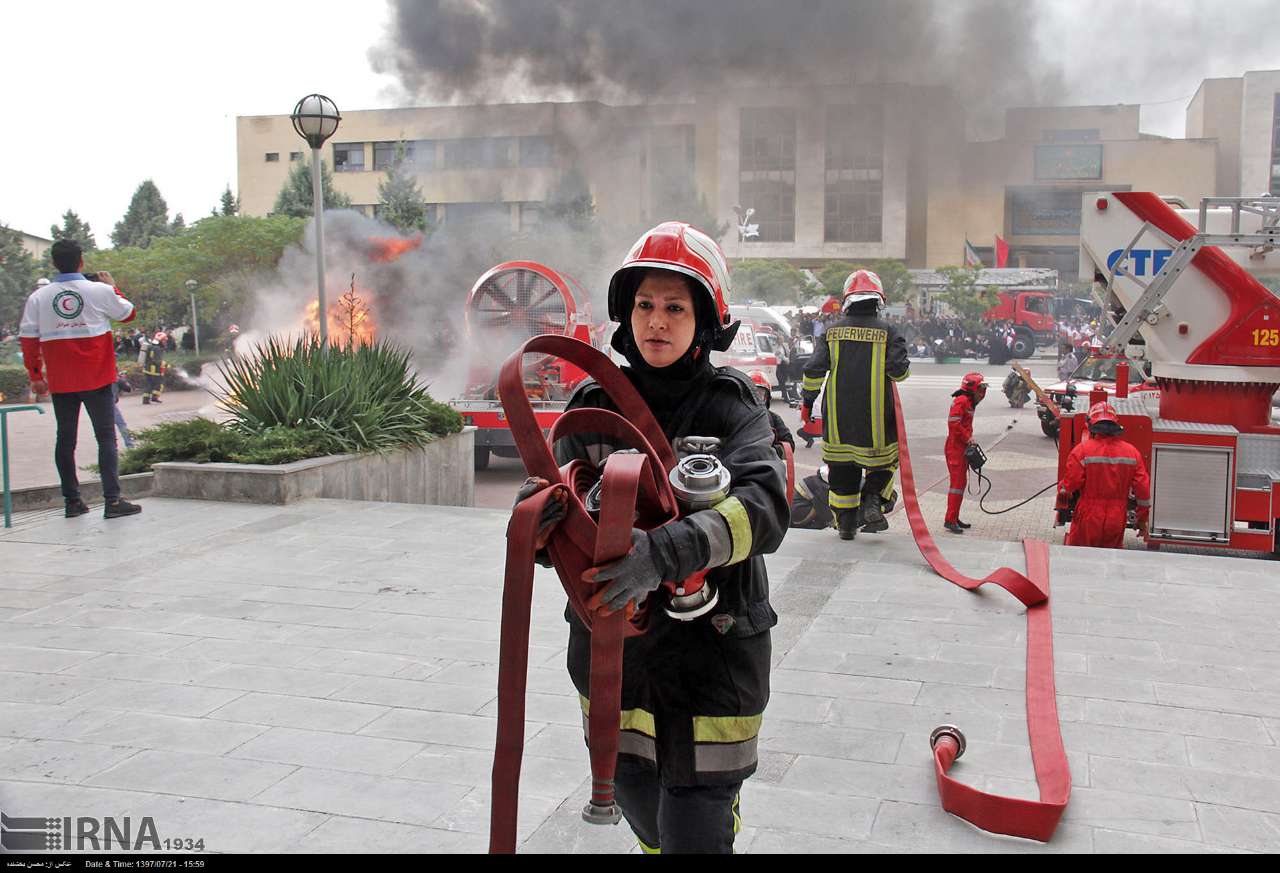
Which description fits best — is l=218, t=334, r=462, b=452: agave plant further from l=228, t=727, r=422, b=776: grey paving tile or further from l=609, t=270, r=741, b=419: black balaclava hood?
l=609, t=270, r=741, b=419: black balaclava hood

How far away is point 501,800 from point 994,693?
9.27 ft

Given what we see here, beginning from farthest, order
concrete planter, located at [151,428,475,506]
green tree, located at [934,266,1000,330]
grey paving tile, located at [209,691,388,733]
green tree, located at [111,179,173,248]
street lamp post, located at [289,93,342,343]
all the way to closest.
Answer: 1. green tree, located at [111,179,173,248]
2. green tree, located at [934,266,1000,330]
3. street lamp post, located at [289,93,342,343]
4. concrete planter, located at [151,428,475,506]
5. grey paving tile, located at [209,691,388,733]

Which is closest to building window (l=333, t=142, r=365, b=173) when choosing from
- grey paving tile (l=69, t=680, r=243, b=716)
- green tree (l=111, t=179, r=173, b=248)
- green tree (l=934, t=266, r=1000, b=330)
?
green tree (l=111, t=179, r=173, b=248)

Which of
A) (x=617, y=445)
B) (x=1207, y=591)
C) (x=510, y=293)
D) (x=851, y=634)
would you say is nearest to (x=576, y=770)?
(x=617, y=445)

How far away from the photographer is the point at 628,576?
1.76 meters

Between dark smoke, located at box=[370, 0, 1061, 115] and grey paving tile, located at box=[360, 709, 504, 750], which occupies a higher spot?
dark smoke, located at box=[370, 0, 1061, 115]

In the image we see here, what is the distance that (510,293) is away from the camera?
1384cm

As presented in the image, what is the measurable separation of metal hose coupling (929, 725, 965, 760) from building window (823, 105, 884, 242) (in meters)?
21.3

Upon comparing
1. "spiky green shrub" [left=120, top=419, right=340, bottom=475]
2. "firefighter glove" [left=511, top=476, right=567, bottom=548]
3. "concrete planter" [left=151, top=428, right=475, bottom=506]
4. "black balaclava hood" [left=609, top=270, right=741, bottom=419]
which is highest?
"black balaclava hood" [left=609, top=270, right=741, bottom=419]

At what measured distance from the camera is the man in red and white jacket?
275 inches

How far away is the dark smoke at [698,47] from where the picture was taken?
19.8m

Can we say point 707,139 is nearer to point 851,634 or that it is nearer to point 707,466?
point 851,634

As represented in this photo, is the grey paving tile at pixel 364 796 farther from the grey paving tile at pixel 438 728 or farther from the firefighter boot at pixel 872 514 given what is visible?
the firefighter boot at pixel 872 514

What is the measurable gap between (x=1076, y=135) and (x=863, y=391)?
128ft
